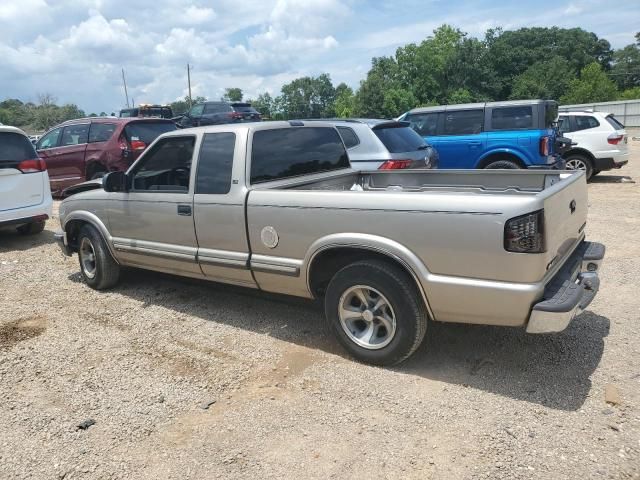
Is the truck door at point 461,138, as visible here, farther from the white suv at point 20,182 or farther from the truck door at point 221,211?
the white suv at point 20,182

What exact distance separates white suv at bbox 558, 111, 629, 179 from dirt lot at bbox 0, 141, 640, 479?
757 cm

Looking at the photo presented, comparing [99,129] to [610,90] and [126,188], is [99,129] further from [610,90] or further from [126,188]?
[610,90]

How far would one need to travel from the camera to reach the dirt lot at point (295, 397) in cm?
285

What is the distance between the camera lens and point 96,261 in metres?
5.80

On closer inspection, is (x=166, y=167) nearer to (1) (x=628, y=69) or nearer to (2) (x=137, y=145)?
(2) (x=137, y=145)

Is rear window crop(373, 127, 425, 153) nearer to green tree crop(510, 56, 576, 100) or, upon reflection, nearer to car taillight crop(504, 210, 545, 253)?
car taillight crop(504, 210, 545, 253)

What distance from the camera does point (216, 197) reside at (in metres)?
4.45

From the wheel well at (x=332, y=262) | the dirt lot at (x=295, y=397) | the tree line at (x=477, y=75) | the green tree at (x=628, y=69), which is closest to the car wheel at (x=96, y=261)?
the dirt lot at (x=295, y=397)

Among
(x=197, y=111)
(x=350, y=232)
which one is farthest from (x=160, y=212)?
(x=197, y=111)

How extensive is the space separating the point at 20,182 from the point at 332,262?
6.42m

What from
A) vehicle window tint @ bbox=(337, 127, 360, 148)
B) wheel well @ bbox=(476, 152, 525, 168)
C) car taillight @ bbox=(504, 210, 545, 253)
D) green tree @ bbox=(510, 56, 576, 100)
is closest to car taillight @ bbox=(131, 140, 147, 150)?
vehicle window tint @ bbox=(337, 127, 360, 148)

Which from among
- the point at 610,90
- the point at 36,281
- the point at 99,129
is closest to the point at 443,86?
the point at 610,90

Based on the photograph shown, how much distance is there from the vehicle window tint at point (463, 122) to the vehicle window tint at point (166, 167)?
23.5ft

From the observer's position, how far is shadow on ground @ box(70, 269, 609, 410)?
11.5 ft
